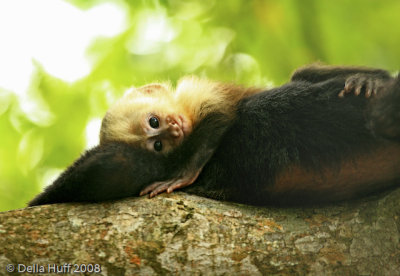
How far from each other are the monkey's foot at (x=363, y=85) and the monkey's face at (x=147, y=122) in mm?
1349

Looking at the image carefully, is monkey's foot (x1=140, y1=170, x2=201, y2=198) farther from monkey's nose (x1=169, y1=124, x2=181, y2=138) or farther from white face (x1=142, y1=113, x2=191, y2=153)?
monkey's nose (x1=169, y1=124, x2=181, y2=138)

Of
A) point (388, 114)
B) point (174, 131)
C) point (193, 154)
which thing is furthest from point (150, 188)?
point (388, 114)

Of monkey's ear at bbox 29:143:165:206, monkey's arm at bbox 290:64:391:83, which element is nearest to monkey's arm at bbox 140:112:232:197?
monkey's ear at bbox 29:143:165:206

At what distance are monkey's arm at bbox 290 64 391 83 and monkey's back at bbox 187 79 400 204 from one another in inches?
9.6

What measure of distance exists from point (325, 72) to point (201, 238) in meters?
1.74

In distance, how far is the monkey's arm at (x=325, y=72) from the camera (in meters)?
3.45

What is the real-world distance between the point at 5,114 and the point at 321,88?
4.07 meters

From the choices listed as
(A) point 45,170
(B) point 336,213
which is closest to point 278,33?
→ (B) point 336,213

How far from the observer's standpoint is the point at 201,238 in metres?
2.65

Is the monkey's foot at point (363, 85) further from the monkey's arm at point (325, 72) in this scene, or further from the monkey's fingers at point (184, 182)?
the monkey's fingers at point (184, 182)

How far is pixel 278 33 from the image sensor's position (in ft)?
16.4

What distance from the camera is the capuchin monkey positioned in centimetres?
299

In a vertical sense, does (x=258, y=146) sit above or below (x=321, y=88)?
below

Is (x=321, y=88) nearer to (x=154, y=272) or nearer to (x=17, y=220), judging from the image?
(x=154, y=272)
